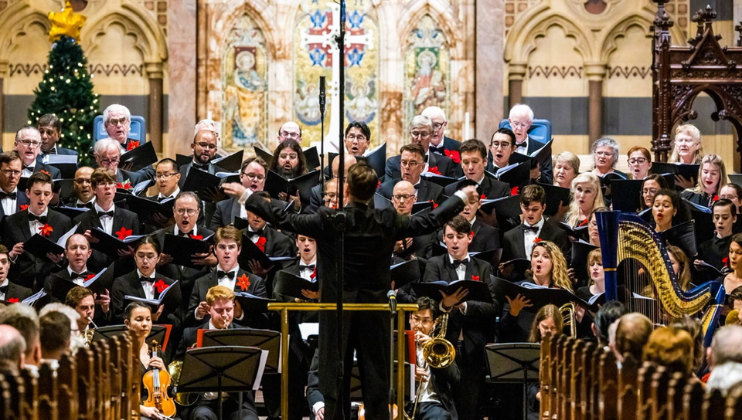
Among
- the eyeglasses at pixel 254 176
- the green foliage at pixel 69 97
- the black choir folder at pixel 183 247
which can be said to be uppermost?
the green foliage at pixel 69 97

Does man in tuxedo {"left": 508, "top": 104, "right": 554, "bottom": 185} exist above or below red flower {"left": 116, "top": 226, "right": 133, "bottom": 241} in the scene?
above

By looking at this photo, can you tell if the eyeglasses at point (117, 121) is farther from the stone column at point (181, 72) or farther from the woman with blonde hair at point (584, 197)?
the woman with blonde hair at point (584, 197)

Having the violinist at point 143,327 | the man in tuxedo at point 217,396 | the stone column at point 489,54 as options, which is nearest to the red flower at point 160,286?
the man in tuxedo at point 217,396

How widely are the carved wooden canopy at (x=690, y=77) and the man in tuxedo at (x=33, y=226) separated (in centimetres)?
474

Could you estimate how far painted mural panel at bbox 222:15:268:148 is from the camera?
12609mm

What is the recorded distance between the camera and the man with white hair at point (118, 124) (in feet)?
31.2

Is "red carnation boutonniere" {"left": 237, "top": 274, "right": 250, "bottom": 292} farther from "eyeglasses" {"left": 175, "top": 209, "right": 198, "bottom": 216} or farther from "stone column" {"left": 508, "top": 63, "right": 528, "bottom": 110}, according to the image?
"stone column" {"left": 508, "top": 63, "right": 528, "bottom": 110}

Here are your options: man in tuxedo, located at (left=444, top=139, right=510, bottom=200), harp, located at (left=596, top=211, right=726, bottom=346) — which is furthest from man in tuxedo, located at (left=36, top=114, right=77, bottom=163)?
harp, located at (left=596, top=211, right=726, bottom=346)

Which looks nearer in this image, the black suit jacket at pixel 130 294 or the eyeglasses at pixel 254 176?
the black suit jacket at pixel 130 294

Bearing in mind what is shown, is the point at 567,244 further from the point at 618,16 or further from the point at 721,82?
the point at 618,16

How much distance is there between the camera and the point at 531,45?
41.4 ft

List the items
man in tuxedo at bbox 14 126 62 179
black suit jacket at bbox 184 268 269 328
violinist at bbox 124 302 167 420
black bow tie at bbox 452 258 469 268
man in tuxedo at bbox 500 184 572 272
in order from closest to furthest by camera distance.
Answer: violinist at bbox 124 302 167 420
black suit jacket at bbox 184 268 269 328
black bow tie at bbox 452 258 469 268
man in tuxedo at bbox 500 184 572 272
man in tuxedo at bbox 14 126 62 179

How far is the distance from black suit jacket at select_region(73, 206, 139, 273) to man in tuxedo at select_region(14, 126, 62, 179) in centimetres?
81

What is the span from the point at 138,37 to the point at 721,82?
6023 millimetres
